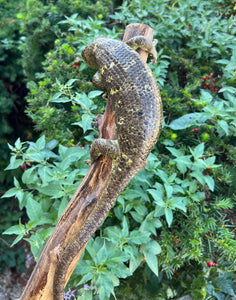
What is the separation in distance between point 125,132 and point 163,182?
1.74 feet

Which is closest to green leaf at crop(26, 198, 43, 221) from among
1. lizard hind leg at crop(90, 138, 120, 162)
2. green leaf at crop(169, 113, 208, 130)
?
lizard hind leg at crop(90, 138, 120, 162)

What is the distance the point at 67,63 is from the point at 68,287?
6.82ft

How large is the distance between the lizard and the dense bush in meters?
0.15

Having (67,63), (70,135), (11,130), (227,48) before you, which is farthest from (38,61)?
(227,48)

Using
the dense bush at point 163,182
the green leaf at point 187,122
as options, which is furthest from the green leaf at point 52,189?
the green leaf at point 187,122

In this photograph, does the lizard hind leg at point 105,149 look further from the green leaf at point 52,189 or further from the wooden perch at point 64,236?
the green leaf at point 52,189

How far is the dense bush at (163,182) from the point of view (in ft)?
5.25

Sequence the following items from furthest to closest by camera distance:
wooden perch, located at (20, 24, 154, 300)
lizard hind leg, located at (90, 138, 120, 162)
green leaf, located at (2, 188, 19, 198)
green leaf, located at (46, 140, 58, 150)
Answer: green leaf, located at (46, 140, 58, 150), green leaf, located at (2, 188, 19, 198), lizard hind leg, located at (90, 138, 120, 162), wooden perch, located at (20, 24, 154, 300)

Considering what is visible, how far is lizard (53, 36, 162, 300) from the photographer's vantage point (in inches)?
55.5

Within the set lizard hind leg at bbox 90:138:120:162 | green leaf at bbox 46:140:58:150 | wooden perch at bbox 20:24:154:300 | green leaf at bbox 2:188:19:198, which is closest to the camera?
wooden perch at bbox 20:24:154:300

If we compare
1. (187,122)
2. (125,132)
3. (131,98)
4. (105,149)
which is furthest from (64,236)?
(187,122)

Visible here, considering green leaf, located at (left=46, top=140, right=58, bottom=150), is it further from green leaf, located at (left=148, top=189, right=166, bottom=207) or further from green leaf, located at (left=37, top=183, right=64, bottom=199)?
green leaf, located at (left=148, top=189, right=166, bottom=207)

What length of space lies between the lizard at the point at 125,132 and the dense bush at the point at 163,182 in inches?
6.0

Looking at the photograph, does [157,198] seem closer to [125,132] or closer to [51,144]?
[125,132]
